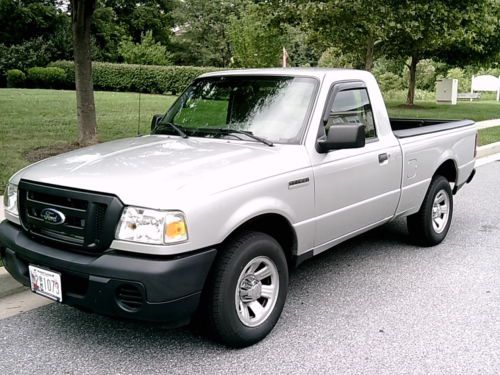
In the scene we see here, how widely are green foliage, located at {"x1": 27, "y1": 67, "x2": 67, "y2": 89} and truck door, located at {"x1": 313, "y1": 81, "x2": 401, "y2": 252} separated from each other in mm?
24203

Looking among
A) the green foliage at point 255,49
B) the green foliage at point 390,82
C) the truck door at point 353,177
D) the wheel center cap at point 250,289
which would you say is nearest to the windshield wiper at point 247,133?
the truck door at point 353,177

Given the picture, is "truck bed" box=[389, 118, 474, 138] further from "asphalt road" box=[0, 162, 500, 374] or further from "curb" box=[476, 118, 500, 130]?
"curb" box=[476, 118, 500, 130]

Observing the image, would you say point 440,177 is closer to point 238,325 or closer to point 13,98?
point 238,325

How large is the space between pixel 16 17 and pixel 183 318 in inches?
1385

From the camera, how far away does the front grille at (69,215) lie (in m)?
3.06

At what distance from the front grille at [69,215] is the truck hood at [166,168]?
55mm

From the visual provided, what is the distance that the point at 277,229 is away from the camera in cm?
385

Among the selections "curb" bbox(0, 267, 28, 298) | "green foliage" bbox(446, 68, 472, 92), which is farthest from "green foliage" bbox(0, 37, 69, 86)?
"curb" bbox(0, 267, 28, 298)

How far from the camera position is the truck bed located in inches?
204

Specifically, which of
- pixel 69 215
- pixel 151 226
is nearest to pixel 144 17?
pixel 69 215

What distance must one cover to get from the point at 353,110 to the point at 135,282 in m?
2.50

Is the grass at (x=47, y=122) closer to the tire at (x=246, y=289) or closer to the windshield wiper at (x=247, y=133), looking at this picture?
the windshield wiper at (x=247, y=133)

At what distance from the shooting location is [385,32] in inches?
520

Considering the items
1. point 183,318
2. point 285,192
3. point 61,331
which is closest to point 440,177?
point 285,192
